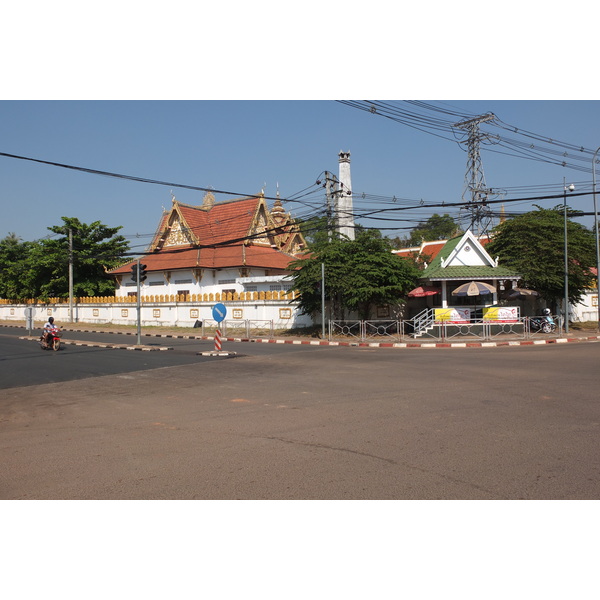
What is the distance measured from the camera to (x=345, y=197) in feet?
103

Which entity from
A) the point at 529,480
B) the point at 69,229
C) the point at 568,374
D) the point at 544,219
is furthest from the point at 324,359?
the point at 69,229

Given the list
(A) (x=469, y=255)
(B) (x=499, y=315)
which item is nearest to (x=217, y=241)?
(A) (x=469, y=255)

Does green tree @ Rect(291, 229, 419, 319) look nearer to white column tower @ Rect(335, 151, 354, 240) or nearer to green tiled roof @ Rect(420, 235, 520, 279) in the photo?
green tiled roof @ Rect(420, 235, 520, 279)

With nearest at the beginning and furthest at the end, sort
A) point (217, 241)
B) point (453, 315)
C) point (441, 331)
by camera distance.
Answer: point (441, 331) → point (453, 315) → point (217, 241)

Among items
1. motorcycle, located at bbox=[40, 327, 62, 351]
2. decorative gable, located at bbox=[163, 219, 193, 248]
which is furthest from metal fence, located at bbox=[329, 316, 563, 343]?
decorative gable, located at bbox=[163, 219, 193, 248]

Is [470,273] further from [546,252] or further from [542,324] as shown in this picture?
[546,252]

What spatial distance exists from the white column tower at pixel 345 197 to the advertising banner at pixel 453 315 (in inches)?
321

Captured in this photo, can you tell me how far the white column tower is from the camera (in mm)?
31109

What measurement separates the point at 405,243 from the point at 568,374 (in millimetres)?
72225

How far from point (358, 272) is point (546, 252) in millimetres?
11432

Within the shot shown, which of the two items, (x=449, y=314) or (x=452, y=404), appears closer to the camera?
(x=452, y=404)

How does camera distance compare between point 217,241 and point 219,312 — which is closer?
point 219,312

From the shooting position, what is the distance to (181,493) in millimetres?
4652

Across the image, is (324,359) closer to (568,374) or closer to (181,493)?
(568,374)
